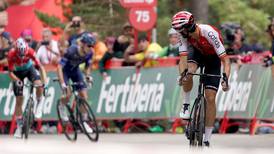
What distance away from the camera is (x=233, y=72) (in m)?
21.0

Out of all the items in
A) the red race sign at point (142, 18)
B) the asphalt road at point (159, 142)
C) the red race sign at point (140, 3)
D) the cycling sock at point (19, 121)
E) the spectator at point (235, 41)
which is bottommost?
the asphalt road at point (159, 142)

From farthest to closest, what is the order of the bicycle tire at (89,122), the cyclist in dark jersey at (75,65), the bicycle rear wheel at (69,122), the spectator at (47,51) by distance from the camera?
the spectator at (47,51) → the bicycle rear wheel at (69,122) → the cyclist in dark jersey at (75,65) → the bicycle tire at (89,122)

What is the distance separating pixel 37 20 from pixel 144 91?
10401 mm

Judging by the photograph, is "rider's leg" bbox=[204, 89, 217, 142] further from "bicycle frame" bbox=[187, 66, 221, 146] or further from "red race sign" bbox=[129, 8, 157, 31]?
"red race sign" bbox=[129, 8, 157, 31]

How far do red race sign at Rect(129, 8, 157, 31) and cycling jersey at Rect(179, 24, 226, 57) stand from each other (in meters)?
8.26

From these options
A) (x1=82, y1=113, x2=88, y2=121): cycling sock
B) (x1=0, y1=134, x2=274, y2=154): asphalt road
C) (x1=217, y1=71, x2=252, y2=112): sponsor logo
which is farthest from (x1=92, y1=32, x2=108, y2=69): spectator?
(x1=82, y1=113, x2=88, y2=121): cycling sock

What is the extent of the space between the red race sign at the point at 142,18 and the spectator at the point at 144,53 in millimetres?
828

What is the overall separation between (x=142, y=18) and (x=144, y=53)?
1477 mm

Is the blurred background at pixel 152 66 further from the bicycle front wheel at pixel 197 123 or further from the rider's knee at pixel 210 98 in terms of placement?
the bicycle front wheel at pixel 197 123

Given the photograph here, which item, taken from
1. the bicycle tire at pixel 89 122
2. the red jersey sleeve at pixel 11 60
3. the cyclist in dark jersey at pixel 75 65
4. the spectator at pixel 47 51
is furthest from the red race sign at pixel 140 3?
the bicycle tire at pixel 89 122

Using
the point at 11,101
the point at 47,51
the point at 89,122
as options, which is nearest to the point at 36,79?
the point at 89,122

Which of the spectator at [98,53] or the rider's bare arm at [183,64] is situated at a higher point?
the spectator at [98,53]

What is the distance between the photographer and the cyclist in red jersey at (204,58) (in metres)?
15.1

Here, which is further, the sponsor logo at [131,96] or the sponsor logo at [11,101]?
the sponsor logo at [11,101]
